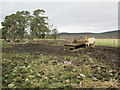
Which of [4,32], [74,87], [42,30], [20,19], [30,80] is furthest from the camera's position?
[4,32]

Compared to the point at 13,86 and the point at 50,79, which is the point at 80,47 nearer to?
the point at 50,79

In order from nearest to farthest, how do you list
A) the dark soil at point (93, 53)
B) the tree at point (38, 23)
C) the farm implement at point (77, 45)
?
1. the dark soil at point (93, 53)
2. the farm implement at point (77, 45)
3. the tree at point (38, 23)

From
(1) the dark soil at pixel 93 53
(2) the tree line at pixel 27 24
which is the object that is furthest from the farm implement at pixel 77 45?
(2) the tree line at pixel 27 24

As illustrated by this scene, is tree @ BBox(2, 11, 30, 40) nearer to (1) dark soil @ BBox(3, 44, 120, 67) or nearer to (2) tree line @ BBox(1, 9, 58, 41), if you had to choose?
(2) tree line @ BBox(1, 9, 58, 41)

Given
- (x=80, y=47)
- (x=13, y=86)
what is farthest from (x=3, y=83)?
(x=80, y=47)

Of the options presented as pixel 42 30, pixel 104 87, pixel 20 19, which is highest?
pixel 20 19

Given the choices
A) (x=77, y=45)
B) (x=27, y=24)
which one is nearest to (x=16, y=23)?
(x=27, y=24)

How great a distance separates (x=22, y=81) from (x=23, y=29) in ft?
139

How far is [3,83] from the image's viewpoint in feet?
9.58

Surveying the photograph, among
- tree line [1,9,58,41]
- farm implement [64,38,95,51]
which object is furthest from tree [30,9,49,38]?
farm implement [64,38,95,51]

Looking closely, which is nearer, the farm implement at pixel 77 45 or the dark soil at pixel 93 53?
the dark soil at pixel 93 53

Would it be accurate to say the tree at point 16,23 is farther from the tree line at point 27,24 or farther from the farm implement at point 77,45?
the farm implement at point 77,45

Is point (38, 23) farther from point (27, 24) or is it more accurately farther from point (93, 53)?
point (93, 53)

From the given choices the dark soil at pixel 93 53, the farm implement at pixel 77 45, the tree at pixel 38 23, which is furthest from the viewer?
the tree at pixel 38 23
